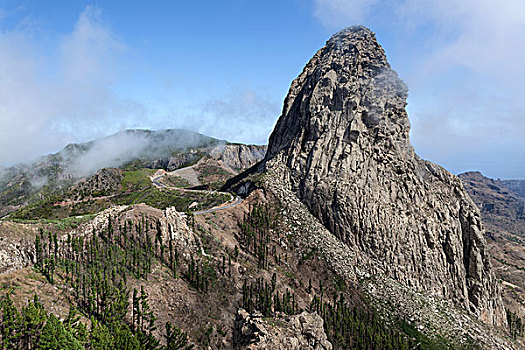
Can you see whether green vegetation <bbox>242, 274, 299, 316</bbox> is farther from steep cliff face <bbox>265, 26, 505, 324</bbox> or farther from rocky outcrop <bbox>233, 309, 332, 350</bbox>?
steep cliff face <bbox>265, 26, 505, 324</bbox>

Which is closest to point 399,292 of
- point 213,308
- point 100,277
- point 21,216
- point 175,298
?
point 213,308

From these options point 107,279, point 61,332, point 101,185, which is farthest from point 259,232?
point 101,185

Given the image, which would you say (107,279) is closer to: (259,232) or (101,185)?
(259,232)

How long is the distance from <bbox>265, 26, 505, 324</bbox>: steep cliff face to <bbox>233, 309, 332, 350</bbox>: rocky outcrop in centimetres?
2845

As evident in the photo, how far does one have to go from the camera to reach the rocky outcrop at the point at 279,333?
41.0 metres

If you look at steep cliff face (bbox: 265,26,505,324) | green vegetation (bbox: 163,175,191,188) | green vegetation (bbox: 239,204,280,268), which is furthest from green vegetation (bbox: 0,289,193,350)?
green vegetation (bbox: 163,175,191,188)

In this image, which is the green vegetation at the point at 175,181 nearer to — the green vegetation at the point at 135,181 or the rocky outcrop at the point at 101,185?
the green vegetation at the point at 135,181

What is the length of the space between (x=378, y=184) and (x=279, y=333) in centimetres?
4712

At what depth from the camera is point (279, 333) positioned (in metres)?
42.6

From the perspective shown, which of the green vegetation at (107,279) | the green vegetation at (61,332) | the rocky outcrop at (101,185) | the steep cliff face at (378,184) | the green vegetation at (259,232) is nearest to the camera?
the green vegetation at (61,332)

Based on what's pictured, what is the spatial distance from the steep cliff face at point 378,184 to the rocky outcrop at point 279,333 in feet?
93.3

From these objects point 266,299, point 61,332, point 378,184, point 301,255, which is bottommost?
point 266,299

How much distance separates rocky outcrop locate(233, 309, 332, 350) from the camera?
135 ft

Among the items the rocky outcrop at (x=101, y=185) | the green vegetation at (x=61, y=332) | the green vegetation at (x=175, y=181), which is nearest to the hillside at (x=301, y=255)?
the green vegetation at (x=61, y=332)
